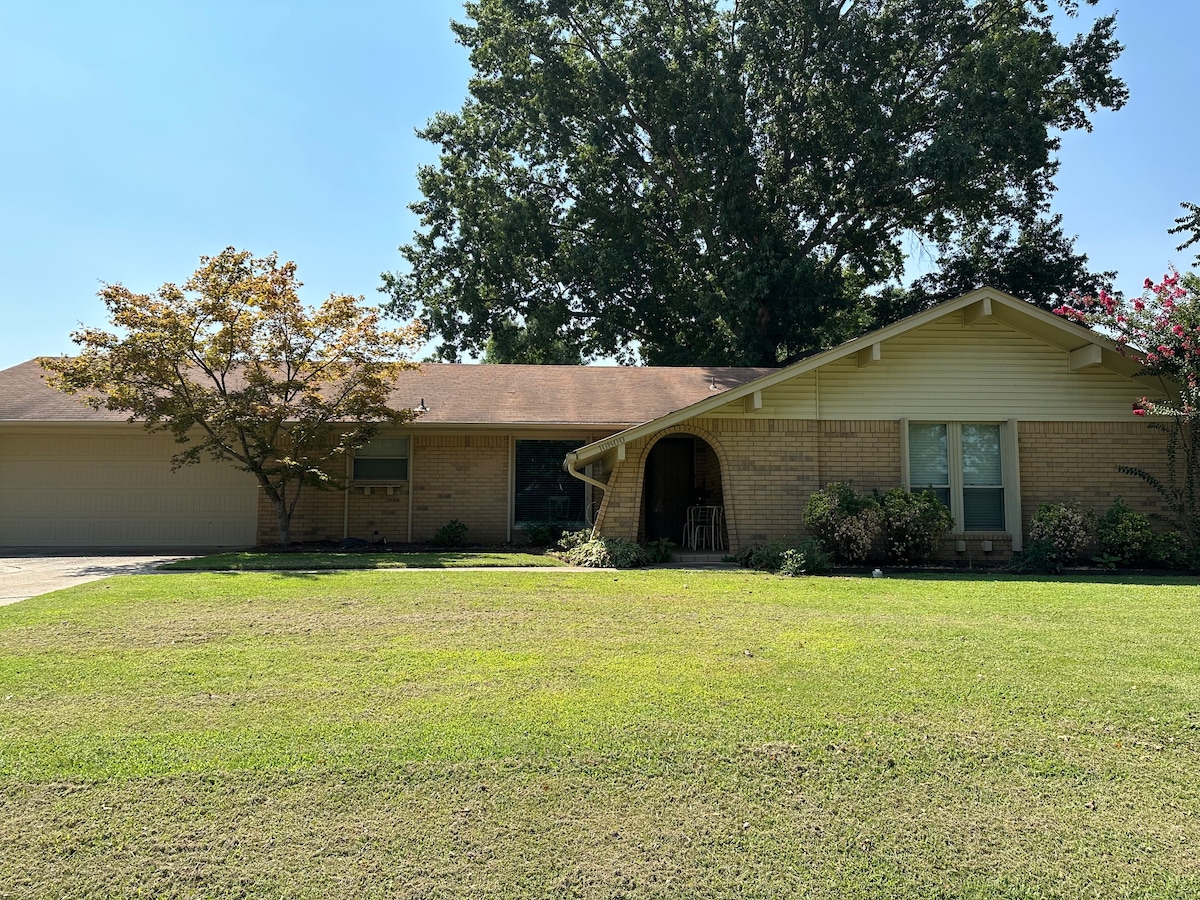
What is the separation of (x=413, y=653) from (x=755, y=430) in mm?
8354

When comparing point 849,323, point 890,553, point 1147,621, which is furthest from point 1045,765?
point 849,323

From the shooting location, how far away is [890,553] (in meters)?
12.0

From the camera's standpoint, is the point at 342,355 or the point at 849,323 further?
the point at 849,323

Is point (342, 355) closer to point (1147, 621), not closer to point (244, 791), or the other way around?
point (244, 791)

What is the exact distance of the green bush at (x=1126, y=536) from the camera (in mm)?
11711

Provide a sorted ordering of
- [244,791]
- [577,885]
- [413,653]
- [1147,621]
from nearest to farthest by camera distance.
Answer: [577,885] < [244,791] < [413,653] < [1147,621]

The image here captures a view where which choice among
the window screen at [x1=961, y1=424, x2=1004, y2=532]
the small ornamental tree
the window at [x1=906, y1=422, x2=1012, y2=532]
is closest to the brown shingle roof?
the window at [x1=906, y1=422, x2=1012, y2=532]

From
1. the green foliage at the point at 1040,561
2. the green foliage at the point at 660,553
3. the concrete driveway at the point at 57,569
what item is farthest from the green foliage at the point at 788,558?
the concrete driveway at the point at 57,569

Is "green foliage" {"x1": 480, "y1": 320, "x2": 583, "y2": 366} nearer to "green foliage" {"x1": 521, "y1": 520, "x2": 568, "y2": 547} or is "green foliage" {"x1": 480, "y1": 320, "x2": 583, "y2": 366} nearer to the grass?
"green foliage" {"x1": 521, "y1": 520, "x2": 568, "y2": 547}

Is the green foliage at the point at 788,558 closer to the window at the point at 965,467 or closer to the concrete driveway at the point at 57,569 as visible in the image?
the window at the point at 965,467

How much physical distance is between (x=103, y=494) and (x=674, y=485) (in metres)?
11.5

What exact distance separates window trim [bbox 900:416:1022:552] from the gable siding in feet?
0.52

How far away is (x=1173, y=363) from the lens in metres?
11.8

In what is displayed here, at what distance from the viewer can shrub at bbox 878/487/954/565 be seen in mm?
11820
